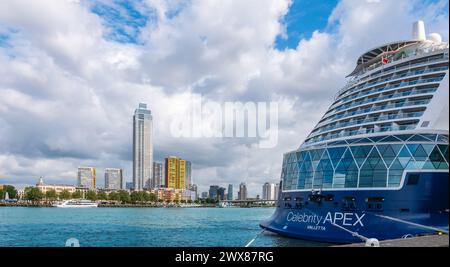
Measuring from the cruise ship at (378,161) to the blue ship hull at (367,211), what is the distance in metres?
0.05

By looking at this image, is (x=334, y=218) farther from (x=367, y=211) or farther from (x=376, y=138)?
(x=376, y=138)

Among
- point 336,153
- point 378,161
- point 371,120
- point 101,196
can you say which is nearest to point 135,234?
point 336,153

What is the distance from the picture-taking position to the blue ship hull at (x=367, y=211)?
1786 cm

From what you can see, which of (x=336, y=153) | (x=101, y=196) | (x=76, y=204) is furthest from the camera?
(x=101, y=196)

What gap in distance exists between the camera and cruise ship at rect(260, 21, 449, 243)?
18.3 metres

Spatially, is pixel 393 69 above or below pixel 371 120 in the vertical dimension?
above

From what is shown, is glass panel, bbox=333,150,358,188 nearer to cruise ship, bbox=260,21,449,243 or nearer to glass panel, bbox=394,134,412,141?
cruise ship, bbox=260,21,449,243

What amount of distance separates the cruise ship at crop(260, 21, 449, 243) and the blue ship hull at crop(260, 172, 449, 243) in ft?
0.15

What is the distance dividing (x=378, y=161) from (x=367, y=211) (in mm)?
2581

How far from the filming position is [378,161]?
795 inches

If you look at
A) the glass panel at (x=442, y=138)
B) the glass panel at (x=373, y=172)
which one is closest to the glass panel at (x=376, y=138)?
the glass panel at (x=373, y=172)

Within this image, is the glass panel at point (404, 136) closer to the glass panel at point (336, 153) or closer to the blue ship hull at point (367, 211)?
the blue ship hull at point (367, 211)
